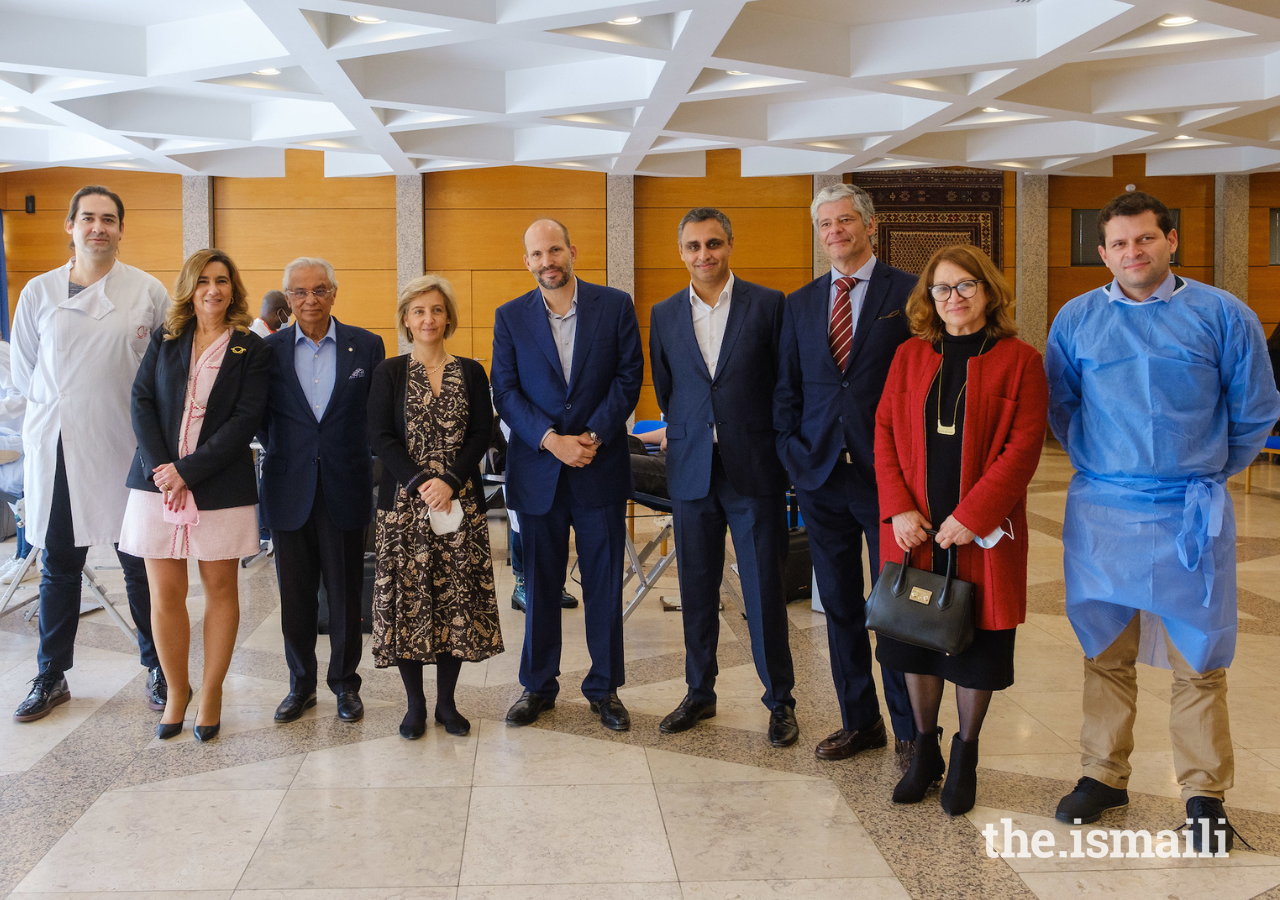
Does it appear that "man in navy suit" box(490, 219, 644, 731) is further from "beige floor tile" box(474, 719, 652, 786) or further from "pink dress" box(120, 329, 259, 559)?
"pink dress" box(120, 329, 259, 559)

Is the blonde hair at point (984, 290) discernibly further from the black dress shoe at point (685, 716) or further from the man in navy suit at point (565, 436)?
the black dress shoe at point (685, 716)

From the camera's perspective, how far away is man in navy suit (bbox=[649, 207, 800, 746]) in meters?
2.84

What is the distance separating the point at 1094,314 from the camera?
2369 millimetres

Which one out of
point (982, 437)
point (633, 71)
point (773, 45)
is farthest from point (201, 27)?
point (982, 437)

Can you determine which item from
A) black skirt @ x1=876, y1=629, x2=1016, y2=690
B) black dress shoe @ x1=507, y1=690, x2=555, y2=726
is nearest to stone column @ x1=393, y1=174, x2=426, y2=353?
black dress shoe @ x1=507, y1=690, x2=555, y2=726

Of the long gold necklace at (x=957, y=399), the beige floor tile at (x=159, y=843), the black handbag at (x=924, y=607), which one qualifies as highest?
the long gold necklace at (x=957, y=399)


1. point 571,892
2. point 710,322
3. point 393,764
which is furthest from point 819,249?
point 571,892

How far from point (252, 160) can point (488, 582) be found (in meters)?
8.84

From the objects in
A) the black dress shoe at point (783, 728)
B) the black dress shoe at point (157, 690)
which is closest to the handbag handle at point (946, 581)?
the black dress shoe at point (783, 728)

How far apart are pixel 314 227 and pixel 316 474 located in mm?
8548

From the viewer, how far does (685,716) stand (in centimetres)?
300

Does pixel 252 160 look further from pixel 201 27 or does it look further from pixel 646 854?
pixel 646 854

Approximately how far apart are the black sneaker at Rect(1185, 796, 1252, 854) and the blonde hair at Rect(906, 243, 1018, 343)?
128 cm

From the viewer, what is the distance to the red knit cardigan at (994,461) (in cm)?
224
